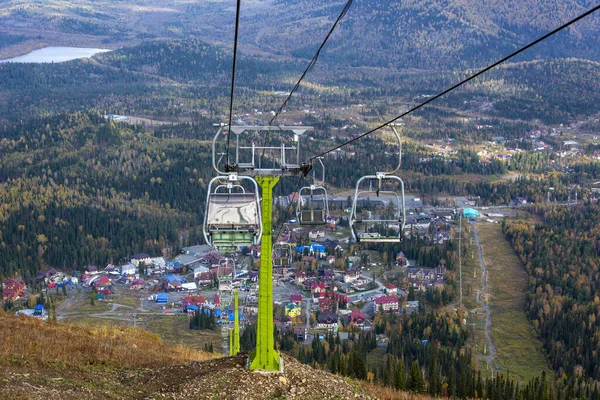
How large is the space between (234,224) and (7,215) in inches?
1650

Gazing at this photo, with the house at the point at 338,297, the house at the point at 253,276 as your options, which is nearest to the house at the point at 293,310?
the house at the point at 338,297

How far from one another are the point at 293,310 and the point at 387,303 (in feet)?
13.8

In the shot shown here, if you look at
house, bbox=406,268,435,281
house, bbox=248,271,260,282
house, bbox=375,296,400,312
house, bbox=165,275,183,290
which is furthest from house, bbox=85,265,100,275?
house, bbox=406,268,435,281

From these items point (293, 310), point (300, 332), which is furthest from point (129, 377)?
point (293, 310)

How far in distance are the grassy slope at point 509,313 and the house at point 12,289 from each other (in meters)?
21.3

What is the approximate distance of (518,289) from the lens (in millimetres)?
39625

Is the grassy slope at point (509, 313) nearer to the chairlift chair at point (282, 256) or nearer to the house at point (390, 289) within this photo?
the house at point (390, 289)

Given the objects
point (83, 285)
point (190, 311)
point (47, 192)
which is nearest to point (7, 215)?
point (47, 192)

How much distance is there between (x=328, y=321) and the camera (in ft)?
111

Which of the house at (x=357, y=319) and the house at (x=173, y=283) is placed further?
the house at (x=173, y=283)

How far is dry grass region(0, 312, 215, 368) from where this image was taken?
49.3 feet

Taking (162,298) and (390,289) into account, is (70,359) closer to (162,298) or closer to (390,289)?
(162,298)

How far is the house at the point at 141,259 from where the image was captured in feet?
149

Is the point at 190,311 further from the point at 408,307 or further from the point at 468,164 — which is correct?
the point at 468,164
